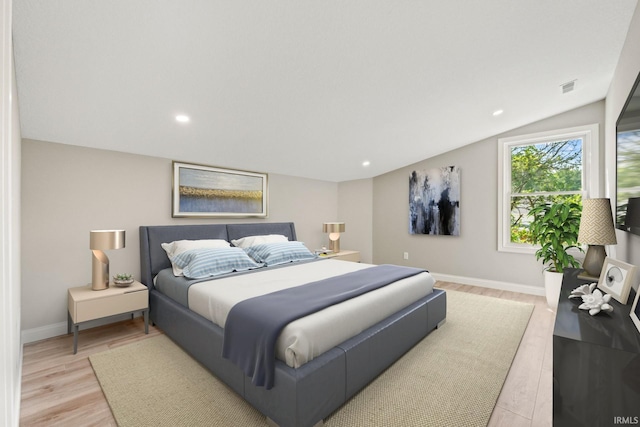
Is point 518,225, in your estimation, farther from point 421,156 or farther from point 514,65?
point 514,65

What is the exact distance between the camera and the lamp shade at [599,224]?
7.27 feet

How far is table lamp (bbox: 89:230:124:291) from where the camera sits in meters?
2.69

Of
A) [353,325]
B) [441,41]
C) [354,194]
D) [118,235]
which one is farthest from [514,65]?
[118,235]

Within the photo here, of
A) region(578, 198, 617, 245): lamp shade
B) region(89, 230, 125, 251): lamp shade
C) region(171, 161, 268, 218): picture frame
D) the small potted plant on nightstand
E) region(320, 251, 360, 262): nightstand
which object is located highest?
region(171, 161, 268, 218): picture frame

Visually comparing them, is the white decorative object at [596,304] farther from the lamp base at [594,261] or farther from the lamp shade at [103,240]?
the lamp shade at [103,240]

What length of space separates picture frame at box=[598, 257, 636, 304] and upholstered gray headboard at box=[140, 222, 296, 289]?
365 cm

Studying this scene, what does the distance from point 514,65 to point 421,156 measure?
2346mm

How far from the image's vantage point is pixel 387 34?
201cm

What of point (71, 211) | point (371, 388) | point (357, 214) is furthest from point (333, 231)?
point (71, 211)

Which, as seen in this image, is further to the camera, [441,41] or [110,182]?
[110,182]

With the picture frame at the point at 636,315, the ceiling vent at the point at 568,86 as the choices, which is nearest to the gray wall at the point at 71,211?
the picture frame at the point at 636,315

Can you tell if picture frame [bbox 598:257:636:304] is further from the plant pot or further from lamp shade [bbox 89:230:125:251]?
lamp shade [bbox 89:230:125:251]

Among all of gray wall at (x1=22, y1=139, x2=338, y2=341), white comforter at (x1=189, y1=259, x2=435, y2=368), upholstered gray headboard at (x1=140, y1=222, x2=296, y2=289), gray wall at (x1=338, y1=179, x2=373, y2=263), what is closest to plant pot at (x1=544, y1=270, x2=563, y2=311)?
white comforter at (x1=189, y1=259, x2=435, y2=368)

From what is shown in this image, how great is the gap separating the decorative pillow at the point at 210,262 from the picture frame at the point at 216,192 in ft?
2.79
